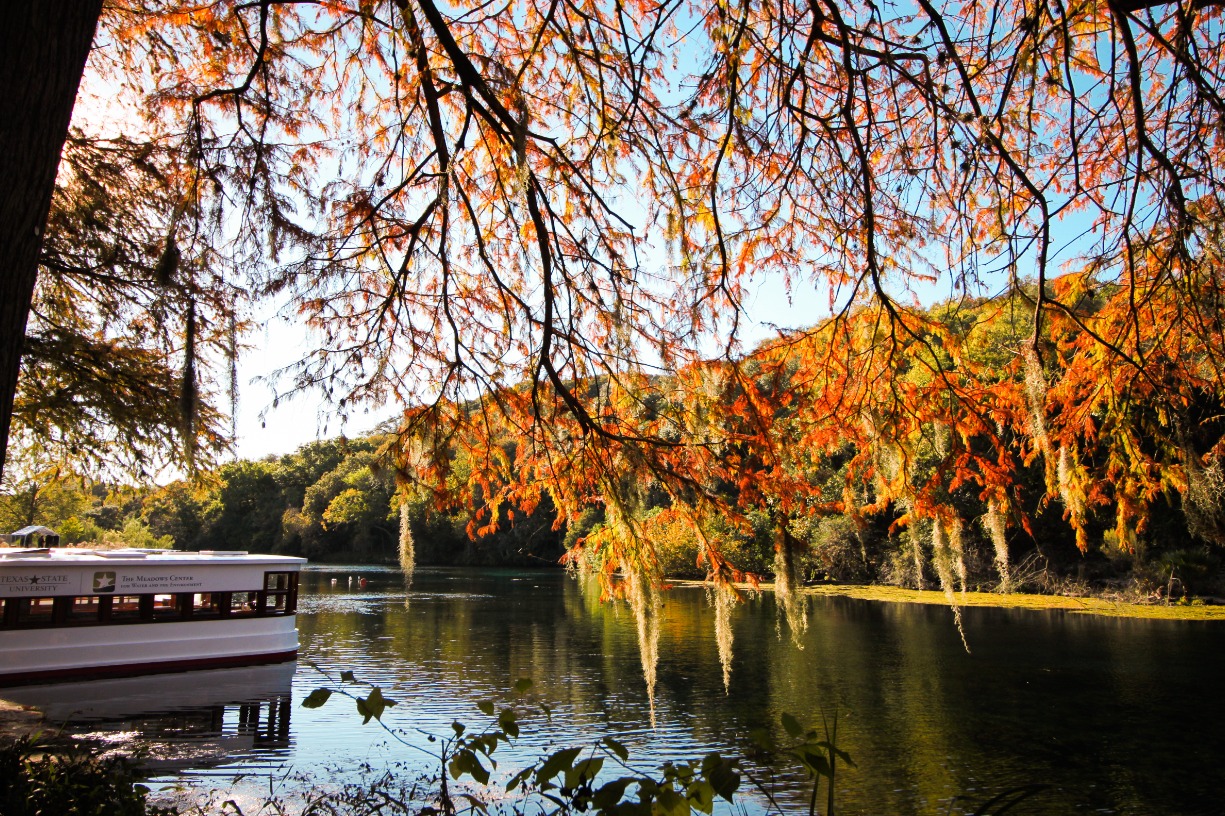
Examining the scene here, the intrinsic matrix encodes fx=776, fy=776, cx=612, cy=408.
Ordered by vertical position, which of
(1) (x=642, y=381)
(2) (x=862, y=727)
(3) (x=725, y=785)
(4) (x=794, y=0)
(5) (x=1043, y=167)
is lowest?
(2) (x=862, y=727)

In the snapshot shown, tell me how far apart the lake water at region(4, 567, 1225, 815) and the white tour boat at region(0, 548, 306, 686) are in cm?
45

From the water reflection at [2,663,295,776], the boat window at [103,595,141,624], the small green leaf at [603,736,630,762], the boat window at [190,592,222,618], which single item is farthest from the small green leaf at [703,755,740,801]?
the boat window at [190,592,222,618]

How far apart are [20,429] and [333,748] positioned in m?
5.62

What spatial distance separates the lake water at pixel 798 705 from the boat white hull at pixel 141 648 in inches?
14.9

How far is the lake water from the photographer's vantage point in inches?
303

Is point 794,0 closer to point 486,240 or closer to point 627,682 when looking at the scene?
point 486,240

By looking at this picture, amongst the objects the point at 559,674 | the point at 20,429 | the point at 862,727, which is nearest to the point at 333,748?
the point at 559,674

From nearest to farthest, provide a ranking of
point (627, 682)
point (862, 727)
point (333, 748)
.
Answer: point (333, 748), point (862, 727), point (627, 682)

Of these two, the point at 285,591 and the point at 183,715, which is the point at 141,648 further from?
the point at 183,715

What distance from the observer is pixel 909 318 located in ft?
13.3

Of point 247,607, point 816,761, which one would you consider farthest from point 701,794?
point 247,607

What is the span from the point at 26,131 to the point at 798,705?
10382 millimetres

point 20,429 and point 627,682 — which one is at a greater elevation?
point 20,429

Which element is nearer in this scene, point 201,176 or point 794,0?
point 794,0
